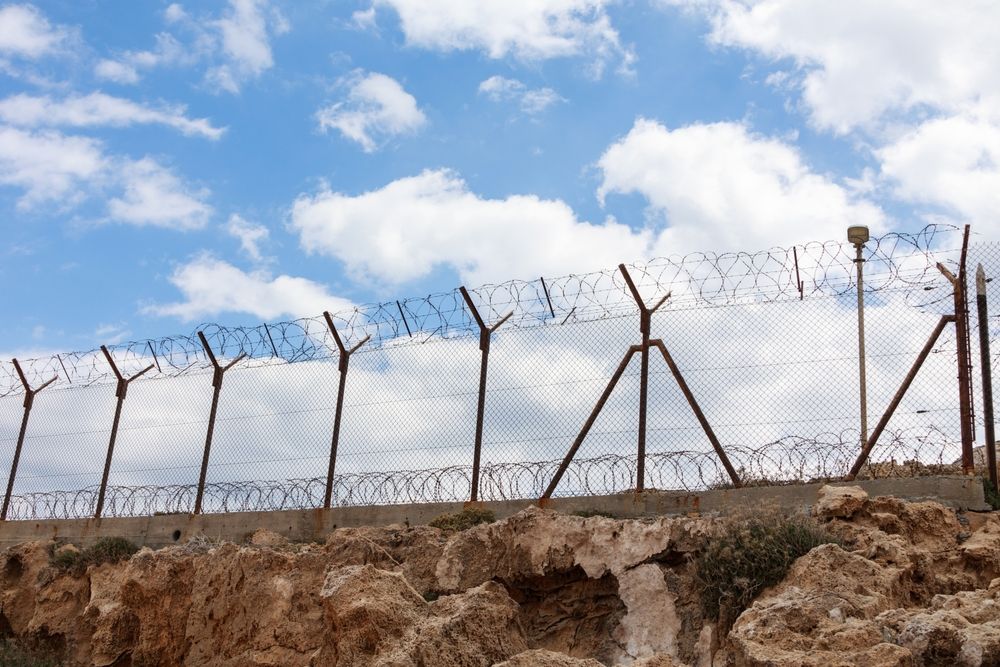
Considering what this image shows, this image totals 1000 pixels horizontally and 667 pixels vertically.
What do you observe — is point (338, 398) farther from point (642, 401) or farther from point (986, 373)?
point (986, 373)

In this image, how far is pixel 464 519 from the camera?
11.5 meters

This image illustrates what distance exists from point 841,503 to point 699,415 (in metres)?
2.08

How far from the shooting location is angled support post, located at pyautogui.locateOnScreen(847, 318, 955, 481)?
10.1 m

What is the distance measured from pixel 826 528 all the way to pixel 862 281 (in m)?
3.22

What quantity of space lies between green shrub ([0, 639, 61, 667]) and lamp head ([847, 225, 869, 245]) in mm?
11110

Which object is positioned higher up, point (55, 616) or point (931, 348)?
point (931, 348)

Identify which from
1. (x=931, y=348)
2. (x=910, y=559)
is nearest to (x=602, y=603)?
(x=910, y=559)

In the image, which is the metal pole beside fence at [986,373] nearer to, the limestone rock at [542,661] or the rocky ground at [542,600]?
the rocky ground at [542,600]

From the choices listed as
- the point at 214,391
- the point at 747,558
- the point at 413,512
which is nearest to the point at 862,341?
the point at 747,558

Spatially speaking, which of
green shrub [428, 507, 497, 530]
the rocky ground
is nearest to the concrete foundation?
green shrub [428, 507, 497, 530]

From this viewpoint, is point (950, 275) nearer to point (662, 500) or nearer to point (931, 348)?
point (931, 348)

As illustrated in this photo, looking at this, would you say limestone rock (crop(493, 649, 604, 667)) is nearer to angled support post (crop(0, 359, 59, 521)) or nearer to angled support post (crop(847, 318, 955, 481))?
angled support post (crop(847, 318, 955, 481))

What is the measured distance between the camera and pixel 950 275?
10.4 meters

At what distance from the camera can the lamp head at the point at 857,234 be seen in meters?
12.7
